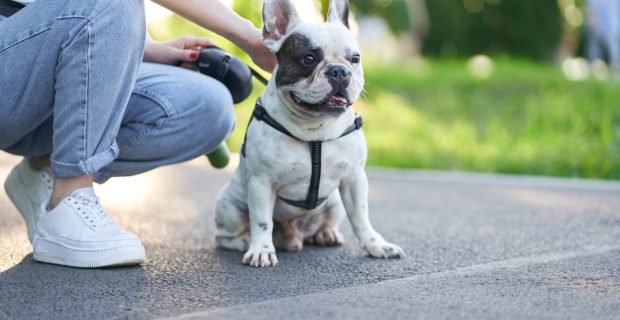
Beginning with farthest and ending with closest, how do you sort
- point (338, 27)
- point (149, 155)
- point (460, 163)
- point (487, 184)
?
1. point (460, 163)
2. point (487, 184)
3. point (149, 155)
4. point (338, 27)

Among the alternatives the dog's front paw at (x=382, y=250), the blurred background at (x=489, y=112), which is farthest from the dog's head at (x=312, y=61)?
the dog's front paw at (x=382, y=250)

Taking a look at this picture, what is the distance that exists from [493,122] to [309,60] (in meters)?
5.29

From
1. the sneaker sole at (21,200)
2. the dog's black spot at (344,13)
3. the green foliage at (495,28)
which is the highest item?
the dog's black spot at (344,13)

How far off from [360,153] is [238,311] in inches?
37.0

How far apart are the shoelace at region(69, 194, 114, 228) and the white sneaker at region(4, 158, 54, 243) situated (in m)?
0.24

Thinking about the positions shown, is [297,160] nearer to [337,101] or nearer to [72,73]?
[337,101]

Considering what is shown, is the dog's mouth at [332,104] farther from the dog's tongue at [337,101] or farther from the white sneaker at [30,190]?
the white sneaker at [30,190]

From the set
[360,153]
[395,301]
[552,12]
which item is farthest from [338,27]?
[552,12]

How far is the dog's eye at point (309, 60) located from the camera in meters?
2.71

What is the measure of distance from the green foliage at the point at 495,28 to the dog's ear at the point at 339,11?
63.9ft

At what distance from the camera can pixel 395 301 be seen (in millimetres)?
2252

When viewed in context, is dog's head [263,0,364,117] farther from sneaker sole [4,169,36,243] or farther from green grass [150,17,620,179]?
green grass [150,17,620,179]

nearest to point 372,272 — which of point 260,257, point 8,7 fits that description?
point 260,257

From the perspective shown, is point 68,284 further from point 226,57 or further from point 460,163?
point 460,163
